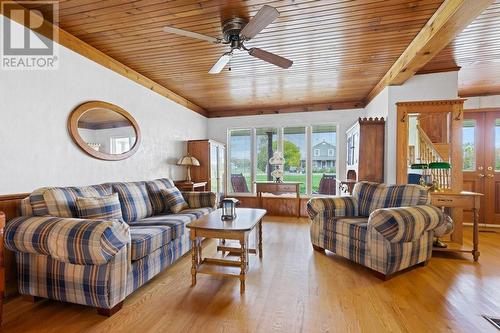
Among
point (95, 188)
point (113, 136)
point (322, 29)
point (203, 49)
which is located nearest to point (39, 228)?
point (95, 188)

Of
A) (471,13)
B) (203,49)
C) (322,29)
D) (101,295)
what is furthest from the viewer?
(203,49)

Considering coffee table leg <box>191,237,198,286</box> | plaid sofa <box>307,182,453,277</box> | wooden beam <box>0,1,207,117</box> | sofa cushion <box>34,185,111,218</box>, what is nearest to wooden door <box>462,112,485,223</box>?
plaid sofa <box>307,182,453,277</box>

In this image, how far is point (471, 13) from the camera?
6.12ft

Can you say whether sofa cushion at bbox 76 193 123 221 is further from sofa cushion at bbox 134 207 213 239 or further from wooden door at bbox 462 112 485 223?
wooden door at bbox 462 112 485 223

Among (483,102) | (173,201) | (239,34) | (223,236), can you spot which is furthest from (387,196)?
(483,102)

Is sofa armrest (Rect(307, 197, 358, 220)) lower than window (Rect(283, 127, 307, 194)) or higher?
lower

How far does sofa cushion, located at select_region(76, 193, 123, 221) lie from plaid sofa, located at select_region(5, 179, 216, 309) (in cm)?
10

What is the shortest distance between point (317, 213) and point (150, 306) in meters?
2.01

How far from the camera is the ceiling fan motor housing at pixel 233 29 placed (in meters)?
2.18

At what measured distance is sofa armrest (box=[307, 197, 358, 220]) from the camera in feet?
9.77

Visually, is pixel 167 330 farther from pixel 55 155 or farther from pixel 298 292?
pixel 55 155

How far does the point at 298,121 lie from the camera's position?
5.39 meters

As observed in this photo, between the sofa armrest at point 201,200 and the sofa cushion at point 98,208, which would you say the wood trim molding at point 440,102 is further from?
the sofa cushion at point 98,208

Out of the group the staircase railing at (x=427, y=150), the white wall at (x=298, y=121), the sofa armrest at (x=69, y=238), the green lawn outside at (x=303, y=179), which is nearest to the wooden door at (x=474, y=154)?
the staircase railing at (x=427, y=150)
